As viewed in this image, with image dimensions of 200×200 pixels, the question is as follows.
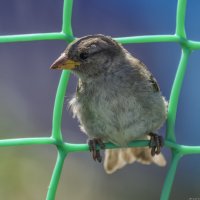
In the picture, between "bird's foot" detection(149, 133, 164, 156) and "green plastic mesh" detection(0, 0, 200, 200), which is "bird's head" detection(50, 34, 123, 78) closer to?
"green plastic mesh" detection(0, 0, 200, 200)

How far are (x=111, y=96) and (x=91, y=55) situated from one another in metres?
0.13

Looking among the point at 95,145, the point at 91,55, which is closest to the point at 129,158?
the point at 95,145

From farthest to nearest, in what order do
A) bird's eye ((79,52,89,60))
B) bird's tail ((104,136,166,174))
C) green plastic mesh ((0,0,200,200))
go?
1. bird's tail ((104,136,166,174))
2. bird's eye ((79,52,89,60))
3. green plastic mesh ((0,0,200,200))

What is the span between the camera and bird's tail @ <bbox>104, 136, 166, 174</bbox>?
2.46m

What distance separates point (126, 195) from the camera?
3.51 meters

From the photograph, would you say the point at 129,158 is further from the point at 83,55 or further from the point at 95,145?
the point at 83,55

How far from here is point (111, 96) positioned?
2262mm

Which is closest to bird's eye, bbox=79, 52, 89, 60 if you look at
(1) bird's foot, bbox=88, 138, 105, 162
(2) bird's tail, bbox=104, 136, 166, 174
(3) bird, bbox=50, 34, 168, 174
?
(3) bird, bbox=50, 34, 168, 174

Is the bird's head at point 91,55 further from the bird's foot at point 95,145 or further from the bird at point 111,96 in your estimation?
the bird's foot at point 95,145

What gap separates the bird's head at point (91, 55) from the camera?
2262 millimetres

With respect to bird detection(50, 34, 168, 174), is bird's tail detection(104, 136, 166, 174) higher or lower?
lower

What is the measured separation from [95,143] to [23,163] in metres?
1.23

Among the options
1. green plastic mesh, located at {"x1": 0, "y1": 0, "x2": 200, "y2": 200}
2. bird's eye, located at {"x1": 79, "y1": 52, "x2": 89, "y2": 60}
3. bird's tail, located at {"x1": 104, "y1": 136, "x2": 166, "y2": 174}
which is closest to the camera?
green plastic mesh, located at {"x1": 0, "y1": 0, "x2": 200, "y2": 200}

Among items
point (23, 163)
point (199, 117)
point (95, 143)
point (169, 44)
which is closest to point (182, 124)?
point (199, 117)
